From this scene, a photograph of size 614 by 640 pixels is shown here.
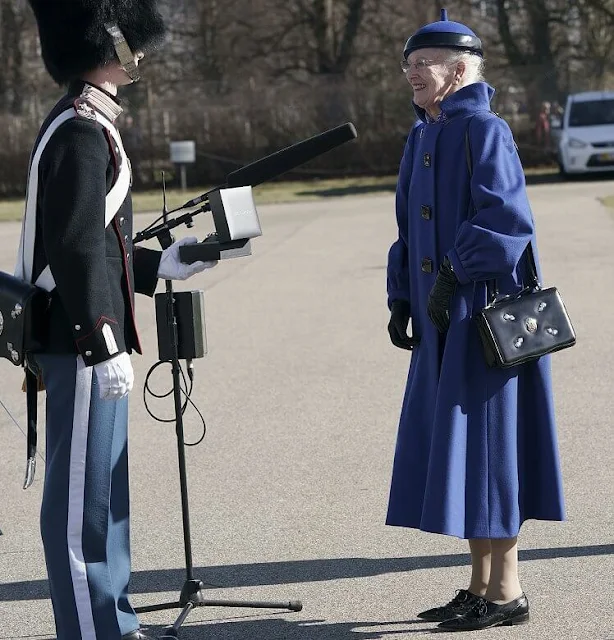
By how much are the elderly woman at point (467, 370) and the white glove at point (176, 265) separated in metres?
0.72

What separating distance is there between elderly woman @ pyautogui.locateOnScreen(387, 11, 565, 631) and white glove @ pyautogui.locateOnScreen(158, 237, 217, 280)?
720 millimetres

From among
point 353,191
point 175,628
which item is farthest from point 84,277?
point 353,191

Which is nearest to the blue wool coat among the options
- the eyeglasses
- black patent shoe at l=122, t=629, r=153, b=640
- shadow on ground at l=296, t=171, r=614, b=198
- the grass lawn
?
the eyeglasses

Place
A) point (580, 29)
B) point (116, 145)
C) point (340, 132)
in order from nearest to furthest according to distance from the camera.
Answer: point (116, 145), point (340, 132), point (580, 29)

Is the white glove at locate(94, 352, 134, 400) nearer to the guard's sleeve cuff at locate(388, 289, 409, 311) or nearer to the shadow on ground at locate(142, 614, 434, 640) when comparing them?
the shadow on ground at locate(142, 614, 434, 640)

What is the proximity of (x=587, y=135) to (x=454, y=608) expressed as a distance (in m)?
21.3

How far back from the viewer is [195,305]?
413 centimetres

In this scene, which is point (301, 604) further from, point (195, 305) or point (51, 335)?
point (51, 335)

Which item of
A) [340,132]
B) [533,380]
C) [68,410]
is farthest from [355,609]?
[340,132]

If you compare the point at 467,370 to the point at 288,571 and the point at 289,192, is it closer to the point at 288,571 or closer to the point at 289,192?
the point at 288,571

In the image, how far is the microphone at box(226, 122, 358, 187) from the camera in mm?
3877

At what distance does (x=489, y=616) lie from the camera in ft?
13.6

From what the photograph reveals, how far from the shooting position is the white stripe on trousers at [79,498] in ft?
11.9

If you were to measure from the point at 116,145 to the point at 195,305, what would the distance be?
0.69 m
